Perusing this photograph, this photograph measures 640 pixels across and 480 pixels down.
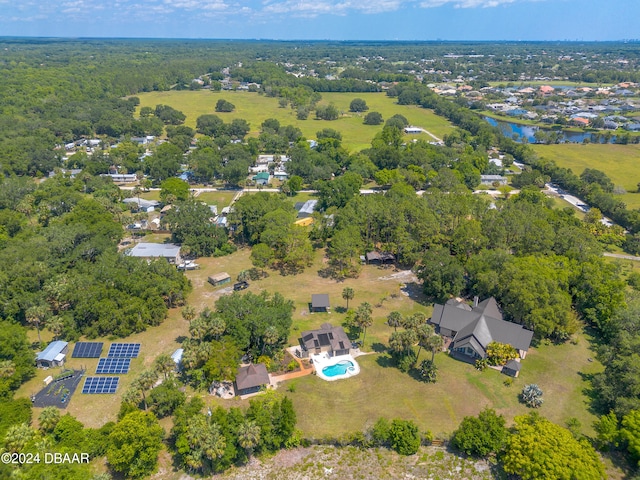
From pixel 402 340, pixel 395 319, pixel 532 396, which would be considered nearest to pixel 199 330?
pixel 402 340

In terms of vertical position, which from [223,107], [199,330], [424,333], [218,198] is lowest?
[218,198]

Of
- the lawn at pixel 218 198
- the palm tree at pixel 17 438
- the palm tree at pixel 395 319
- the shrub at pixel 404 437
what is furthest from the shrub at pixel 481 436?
the lawn at pixel 218 198

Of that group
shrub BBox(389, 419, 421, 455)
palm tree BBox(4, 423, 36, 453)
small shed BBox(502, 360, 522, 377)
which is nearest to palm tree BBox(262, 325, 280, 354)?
shrub BBox(389, 419, 421, 455)

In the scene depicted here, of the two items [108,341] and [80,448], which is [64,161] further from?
[80,448]

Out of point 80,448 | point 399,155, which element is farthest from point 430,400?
point 399,155

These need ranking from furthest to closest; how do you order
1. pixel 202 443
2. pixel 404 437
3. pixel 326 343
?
pixel 326 343
pixel 404 437
pixel 202 443

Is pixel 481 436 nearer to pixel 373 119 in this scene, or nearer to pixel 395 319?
pixel 395 319
